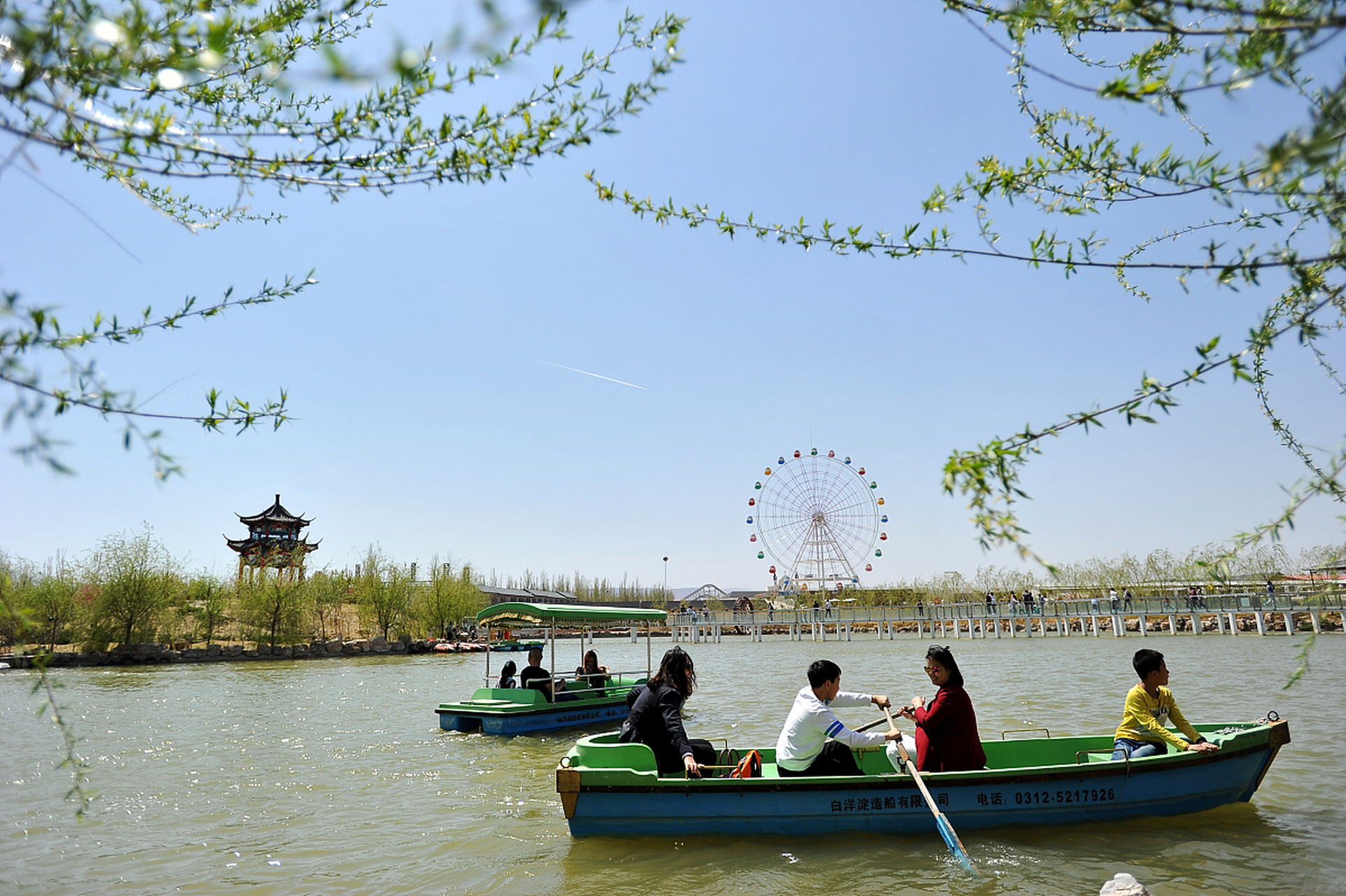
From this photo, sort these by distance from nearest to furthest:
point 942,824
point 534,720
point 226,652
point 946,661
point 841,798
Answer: point 942,824 → point 946,661 → point 841,798 → point 534,720 → point 226,652

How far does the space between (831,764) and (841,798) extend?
12.5 inches

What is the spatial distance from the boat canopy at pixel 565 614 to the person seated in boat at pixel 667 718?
18.9ft

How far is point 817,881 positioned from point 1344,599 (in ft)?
135

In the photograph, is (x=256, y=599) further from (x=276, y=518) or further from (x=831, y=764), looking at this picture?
(x=831, y=764)

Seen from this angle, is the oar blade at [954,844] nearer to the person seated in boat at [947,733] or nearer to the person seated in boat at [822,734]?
the person seated in boat at [947,733]

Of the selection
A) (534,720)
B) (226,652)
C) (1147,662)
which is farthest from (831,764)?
(226,652)

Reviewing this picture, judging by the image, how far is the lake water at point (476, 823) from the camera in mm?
7012

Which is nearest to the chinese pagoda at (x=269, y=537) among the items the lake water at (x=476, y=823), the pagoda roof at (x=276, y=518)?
the pagoda roof at (x=276, y=518)

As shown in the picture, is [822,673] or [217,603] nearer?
[822,673]

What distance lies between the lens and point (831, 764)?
7.86m

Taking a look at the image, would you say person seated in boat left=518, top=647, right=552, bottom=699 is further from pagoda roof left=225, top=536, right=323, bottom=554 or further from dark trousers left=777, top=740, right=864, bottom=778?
pagoda roof left=225, top=536, right=323, bottom=554

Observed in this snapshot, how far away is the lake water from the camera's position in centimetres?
701

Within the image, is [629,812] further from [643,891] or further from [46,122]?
[46,122]

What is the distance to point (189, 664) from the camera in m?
40.0
